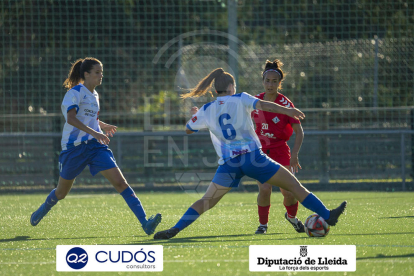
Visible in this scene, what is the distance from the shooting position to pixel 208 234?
5.57 m

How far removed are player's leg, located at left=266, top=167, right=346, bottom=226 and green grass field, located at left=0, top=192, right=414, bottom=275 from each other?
0.20m

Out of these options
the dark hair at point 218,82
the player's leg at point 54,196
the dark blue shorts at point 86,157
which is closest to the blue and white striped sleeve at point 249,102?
the dark hair at point 218,82

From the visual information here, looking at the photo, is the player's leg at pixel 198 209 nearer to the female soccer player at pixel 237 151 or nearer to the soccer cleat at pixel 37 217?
the female soccer player at pixel 237 151

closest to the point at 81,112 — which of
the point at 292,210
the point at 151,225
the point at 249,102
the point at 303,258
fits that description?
the point at 151,225

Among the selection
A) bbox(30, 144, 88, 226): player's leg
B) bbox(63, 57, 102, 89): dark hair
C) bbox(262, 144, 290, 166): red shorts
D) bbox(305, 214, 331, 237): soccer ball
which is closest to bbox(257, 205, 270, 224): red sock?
bbox(262, 144, 290, 166): red shorts

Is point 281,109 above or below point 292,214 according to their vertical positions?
above

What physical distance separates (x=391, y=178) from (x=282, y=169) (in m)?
7.28

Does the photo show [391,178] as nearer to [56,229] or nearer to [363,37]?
[363,37]

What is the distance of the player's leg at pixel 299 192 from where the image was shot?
5.01 metres

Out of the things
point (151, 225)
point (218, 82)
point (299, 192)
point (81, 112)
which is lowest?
point (151, 225)

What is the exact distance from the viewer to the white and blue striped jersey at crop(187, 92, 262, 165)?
500cm

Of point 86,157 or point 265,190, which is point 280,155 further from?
point 86,157

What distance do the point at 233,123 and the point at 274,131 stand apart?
123cm

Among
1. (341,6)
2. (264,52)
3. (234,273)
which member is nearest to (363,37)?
(341,6)
